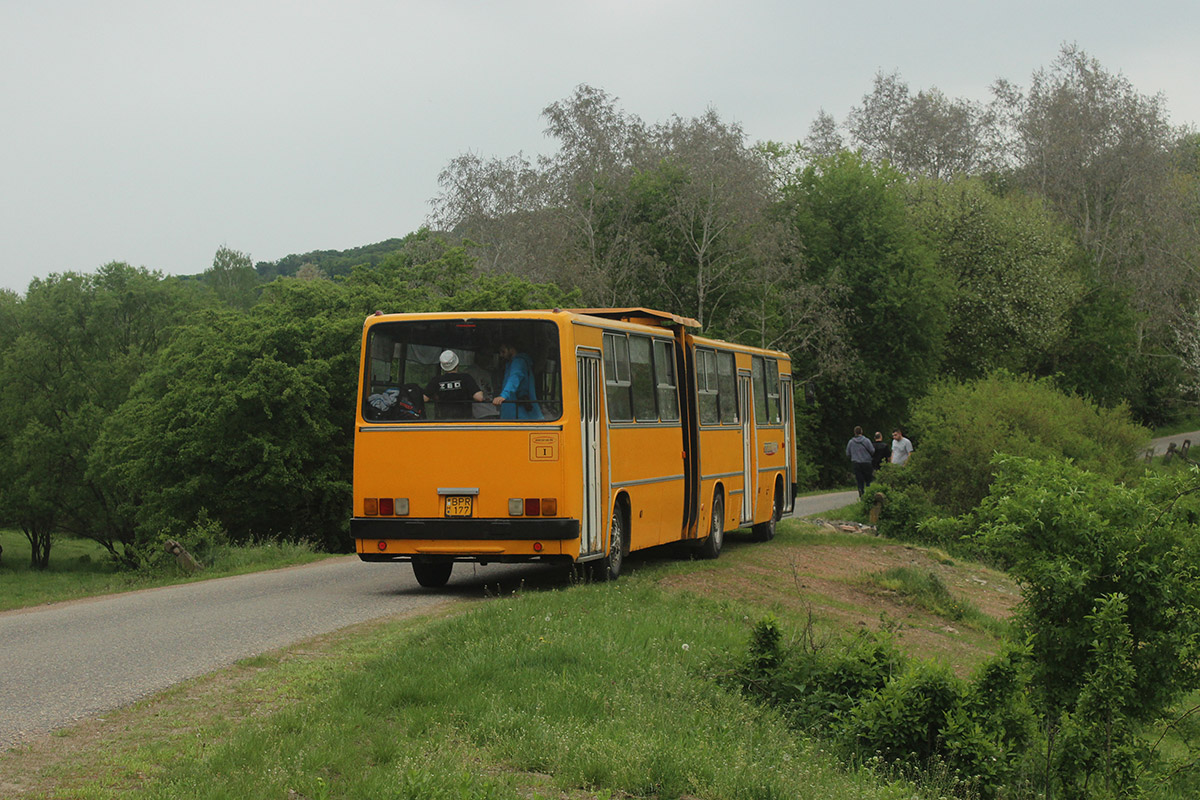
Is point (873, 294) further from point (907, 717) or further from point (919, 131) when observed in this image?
point (907, 717)

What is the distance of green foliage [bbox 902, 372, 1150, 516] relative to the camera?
31.7 m

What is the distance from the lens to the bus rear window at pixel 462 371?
14305 millimetres

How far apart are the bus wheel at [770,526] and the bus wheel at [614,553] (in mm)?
8144

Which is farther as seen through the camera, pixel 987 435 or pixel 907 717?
pixel 987 435

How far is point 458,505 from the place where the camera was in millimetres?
14312

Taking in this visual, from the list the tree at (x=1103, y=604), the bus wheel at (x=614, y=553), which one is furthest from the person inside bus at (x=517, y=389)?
the tree at (x=1103, y=604)

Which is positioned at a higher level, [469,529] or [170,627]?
[469,529]

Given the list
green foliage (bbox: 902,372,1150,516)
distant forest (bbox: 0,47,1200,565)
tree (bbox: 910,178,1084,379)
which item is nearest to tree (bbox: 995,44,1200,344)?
distant forest (bbox: 0,47,1200,565)

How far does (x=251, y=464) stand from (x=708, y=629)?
26.4 metres

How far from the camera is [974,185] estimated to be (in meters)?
61.7

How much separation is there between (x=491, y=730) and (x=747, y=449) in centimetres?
1447

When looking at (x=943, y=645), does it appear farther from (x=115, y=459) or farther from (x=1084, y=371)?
(x=1084, y=371)

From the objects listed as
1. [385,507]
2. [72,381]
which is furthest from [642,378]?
[72,381]

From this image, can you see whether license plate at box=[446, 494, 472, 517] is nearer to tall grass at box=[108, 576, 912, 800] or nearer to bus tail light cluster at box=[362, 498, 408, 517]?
bus tail light cluster at box=[362, 498, 408, 517]
